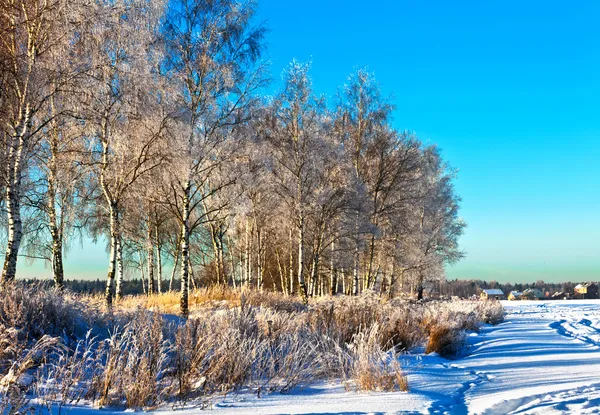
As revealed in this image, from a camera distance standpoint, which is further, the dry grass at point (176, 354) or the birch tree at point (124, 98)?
the birch tree at point (124, 98)

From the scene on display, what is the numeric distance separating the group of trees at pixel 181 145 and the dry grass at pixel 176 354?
15.3ft

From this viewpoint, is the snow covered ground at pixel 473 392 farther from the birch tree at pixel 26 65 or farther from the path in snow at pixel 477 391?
the birch tree at pixel 26 65

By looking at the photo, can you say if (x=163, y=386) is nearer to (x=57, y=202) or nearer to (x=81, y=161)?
(x=81, y=161)

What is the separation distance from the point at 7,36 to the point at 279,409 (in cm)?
1214

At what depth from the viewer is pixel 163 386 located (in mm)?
4586

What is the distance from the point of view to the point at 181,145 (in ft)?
45.1

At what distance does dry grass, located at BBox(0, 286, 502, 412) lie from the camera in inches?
165

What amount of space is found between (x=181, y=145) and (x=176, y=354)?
383 inches

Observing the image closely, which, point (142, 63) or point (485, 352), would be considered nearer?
point (485, 352)

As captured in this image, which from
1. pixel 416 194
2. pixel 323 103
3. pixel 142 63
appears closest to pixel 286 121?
pixel 323 103

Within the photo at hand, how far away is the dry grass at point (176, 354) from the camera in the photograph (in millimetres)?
4188

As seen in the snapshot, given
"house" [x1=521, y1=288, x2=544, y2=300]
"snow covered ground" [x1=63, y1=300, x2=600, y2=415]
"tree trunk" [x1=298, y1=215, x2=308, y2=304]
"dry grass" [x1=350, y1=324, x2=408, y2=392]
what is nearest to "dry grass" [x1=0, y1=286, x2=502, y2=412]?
"dry grass" [x1=350, y1=324, x2=408, y2=392]

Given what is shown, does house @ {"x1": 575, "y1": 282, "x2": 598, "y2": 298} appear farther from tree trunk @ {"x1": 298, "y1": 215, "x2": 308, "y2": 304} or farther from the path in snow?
the path in snow

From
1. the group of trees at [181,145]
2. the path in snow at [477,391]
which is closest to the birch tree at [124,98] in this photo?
the group of trees at [181,145]
